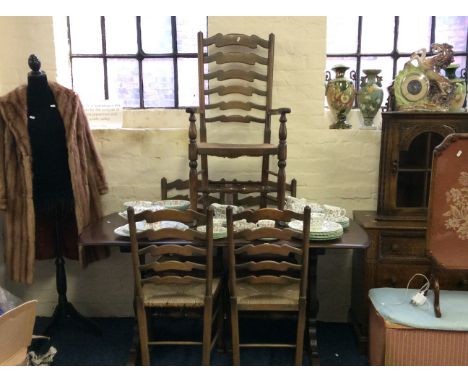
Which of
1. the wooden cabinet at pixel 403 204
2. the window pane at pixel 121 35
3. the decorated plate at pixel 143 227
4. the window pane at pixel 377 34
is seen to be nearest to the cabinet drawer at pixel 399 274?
the wooden cabinet at pixel 403 204

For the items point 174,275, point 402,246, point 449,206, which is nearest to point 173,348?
point 174,275

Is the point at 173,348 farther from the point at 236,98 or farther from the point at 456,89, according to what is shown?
the point at 456,89

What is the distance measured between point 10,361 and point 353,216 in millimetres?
1852

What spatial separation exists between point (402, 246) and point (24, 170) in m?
1.96

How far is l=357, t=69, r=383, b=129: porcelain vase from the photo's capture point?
8.21ft

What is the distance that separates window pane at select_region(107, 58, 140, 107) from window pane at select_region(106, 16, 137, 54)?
2.7 inches

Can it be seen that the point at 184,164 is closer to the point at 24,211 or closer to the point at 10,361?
the point at 24,211

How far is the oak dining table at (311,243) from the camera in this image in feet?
6.68

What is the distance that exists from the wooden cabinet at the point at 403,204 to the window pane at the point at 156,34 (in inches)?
56.6

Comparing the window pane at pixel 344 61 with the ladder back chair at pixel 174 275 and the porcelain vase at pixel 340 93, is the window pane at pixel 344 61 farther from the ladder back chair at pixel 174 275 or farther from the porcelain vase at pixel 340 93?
the ladder back chair at pixel 174 275

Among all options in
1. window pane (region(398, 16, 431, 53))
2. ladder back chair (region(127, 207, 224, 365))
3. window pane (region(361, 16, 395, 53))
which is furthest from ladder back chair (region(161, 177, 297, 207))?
window pane (region(398, 16, 431, 53))

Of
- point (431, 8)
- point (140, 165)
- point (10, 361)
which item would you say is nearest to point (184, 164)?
point (140, 165)

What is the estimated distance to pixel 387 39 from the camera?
2.83 m

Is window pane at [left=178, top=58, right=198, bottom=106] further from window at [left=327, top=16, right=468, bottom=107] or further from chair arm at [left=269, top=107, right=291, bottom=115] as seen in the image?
window at [left=327, top=16, right=468, bottom=107]
